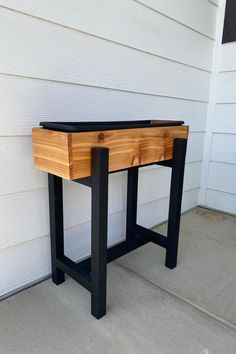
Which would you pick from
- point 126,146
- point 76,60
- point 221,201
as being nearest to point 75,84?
point 76,60

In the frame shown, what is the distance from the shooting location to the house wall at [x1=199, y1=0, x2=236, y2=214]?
6.76ft

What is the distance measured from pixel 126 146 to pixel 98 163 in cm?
19

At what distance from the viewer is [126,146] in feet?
3.47

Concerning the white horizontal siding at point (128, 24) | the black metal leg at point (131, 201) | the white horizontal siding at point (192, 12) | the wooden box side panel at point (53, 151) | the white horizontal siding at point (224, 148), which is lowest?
the black metal leg at point (131, 201)

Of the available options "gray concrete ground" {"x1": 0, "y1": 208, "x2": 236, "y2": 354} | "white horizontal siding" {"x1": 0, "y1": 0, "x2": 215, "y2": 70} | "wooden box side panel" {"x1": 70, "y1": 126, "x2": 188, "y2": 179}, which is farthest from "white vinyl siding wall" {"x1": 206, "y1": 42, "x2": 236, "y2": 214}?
"wooden box side panel" {"x1": 70, "y1": 126, "x2": 188, "y2": 179}

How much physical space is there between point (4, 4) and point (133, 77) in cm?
75

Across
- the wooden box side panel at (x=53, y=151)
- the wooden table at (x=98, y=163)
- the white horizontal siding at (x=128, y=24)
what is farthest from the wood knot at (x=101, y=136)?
the white horizontal siding at (x=128, y=24)

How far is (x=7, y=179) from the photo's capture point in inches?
43.9

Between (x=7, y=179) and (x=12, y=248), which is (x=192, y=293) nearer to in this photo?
(x=12, y=248)

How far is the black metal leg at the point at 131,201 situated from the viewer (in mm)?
1552

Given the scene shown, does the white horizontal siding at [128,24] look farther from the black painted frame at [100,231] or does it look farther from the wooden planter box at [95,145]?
the black painted frame at [100,231]

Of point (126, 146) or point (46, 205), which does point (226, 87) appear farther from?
point (46, 205)

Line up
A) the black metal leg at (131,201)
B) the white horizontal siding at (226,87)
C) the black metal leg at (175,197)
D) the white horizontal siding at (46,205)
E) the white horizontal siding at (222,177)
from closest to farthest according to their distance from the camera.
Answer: the white horizontal siding at (46,205) < the black metal leg at (175,197) < the black metal leg at (131,201) < the white horizontal siding at (226,87) < the white horizontal siding at (222,177)

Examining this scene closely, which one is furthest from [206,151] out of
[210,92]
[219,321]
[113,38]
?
[219,321]
